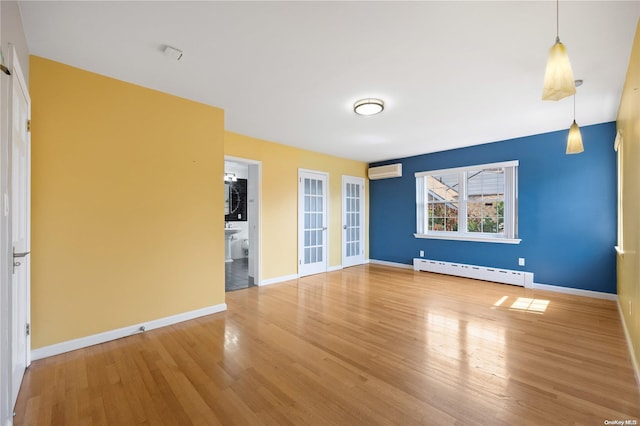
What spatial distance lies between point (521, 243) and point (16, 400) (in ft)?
20.5

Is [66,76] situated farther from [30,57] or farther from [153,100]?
[153,100]

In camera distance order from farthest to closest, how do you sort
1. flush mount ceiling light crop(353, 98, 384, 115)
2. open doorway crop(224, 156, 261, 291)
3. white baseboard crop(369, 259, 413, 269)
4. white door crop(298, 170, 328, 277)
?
white baseboard crop(369, 259, 413, 269) → white door crop(298, 170, 328, 277) → open doorway crop(224, 156, 261, 291) → flush mount ceiling light crop(353, 98, 384, 115)

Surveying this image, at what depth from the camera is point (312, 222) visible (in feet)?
19.2

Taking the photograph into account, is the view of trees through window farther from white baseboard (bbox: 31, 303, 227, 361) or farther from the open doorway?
white baseboard (bbox: 31, 303, 227, 361)

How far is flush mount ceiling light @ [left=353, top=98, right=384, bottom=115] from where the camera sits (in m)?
3.29

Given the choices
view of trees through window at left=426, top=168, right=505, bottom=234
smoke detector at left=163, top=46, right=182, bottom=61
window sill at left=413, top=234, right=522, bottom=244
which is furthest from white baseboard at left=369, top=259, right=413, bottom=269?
smoke detector at left=163, top=46, right=182, bottom=61

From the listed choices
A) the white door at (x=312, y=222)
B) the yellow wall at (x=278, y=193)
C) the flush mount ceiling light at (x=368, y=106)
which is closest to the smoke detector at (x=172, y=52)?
the flush mount ceiling light at (x=368, y=106)

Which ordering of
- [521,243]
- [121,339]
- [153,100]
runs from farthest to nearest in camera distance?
[521,243] < [153,100] < [121,339]

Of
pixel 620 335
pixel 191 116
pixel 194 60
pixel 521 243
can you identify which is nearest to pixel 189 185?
pixel 191 116

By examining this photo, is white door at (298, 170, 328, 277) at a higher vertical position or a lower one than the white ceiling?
lower

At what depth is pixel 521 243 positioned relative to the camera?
4855mm

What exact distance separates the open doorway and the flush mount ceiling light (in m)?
2.14

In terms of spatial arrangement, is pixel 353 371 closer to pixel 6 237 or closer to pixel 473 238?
pixel 6 237

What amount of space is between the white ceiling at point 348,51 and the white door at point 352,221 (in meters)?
2.98
